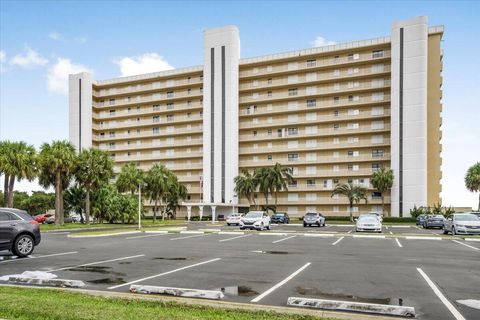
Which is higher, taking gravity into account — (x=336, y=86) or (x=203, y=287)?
(x=336, y=86)

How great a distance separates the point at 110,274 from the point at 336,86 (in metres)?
73.0

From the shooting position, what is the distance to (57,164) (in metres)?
48.3

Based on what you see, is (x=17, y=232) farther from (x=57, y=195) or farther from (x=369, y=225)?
(x=57, y=195)

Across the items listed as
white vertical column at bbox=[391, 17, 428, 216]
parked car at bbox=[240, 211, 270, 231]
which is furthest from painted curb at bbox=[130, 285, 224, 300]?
white vertical column at bbox=[391, 17, 428, 216]

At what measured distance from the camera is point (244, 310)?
6703 mm


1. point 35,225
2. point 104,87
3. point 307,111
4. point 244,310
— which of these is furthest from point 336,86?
point 244,310

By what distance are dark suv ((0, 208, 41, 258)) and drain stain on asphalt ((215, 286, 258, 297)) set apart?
9626 mm

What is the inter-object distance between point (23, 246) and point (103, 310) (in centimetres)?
1040

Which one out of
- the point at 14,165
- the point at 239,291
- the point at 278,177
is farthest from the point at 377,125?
the point at 239,291

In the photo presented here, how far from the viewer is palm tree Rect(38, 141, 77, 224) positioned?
4847 cm

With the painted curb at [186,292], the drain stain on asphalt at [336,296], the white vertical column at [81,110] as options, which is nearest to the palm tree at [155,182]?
the white vertical column at [81,110]

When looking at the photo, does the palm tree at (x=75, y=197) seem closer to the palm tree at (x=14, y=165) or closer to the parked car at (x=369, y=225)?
the palm tree at (x=14, y=165)

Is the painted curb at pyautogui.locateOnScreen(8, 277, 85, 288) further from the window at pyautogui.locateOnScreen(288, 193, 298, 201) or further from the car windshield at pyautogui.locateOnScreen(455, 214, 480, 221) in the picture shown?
the window at pyautogui.locateOnScreen(288, 193, 298, 201)

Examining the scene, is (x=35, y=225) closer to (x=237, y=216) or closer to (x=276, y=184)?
(x=237, y=216)
